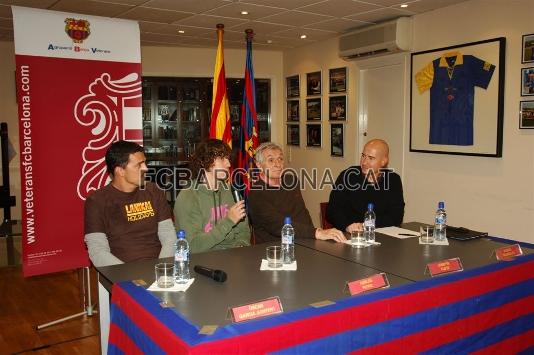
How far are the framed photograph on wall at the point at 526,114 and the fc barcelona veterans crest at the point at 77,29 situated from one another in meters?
3.31

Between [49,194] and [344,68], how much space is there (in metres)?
3.82

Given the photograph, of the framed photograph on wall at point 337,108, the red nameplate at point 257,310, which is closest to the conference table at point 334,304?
the red nameplate at point 257,310

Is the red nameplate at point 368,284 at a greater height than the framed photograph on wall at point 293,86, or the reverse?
the framed photograph on wall at point 293,86

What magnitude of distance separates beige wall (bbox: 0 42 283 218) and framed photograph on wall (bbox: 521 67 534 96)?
12.7 ft

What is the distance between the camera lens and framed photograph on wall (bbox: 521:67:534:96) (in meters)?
3.77

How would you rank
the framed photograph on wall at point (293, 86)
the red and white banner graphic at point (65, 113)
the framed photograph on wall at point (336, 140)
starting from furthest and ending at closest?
the framed photograph on wall at point (293, 86)
the framed photograph on wall at point (336, 140)
the red and white banner graphic at point (65, 113)

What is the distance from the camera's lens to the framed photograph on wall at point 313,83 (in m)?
6.30

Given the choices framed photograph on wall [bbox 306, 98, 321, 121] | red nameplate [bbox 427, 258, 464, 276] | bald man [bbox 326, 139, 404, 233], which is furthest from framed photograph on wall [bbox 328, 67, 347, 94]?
red nameplate [bbox 427, 258, 464, 276]

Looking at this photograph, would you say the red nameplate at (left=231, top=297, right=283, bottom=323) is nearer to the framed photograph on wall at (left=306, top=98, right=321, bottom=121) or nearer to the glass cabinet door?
the framed photograph on wall at (left=306, top=98, right=321, bottom=121)

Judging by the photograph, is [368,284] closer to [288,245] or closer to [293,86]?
[288,245]

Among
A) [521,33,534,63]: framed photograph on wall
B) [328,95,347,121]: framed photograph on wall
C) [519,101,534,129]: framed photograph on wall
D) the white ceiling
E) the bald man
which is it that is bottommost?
the bald man

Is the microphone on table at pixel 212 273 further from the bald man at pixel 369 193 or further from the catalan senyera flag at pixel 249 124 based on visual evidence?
the catalan senyera flag at pixel 249 124

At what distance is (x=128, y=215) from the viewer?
2.57 meters

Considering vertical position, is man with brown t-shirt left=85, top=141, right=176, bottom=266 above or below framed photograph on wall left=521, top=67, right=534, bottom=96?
below
